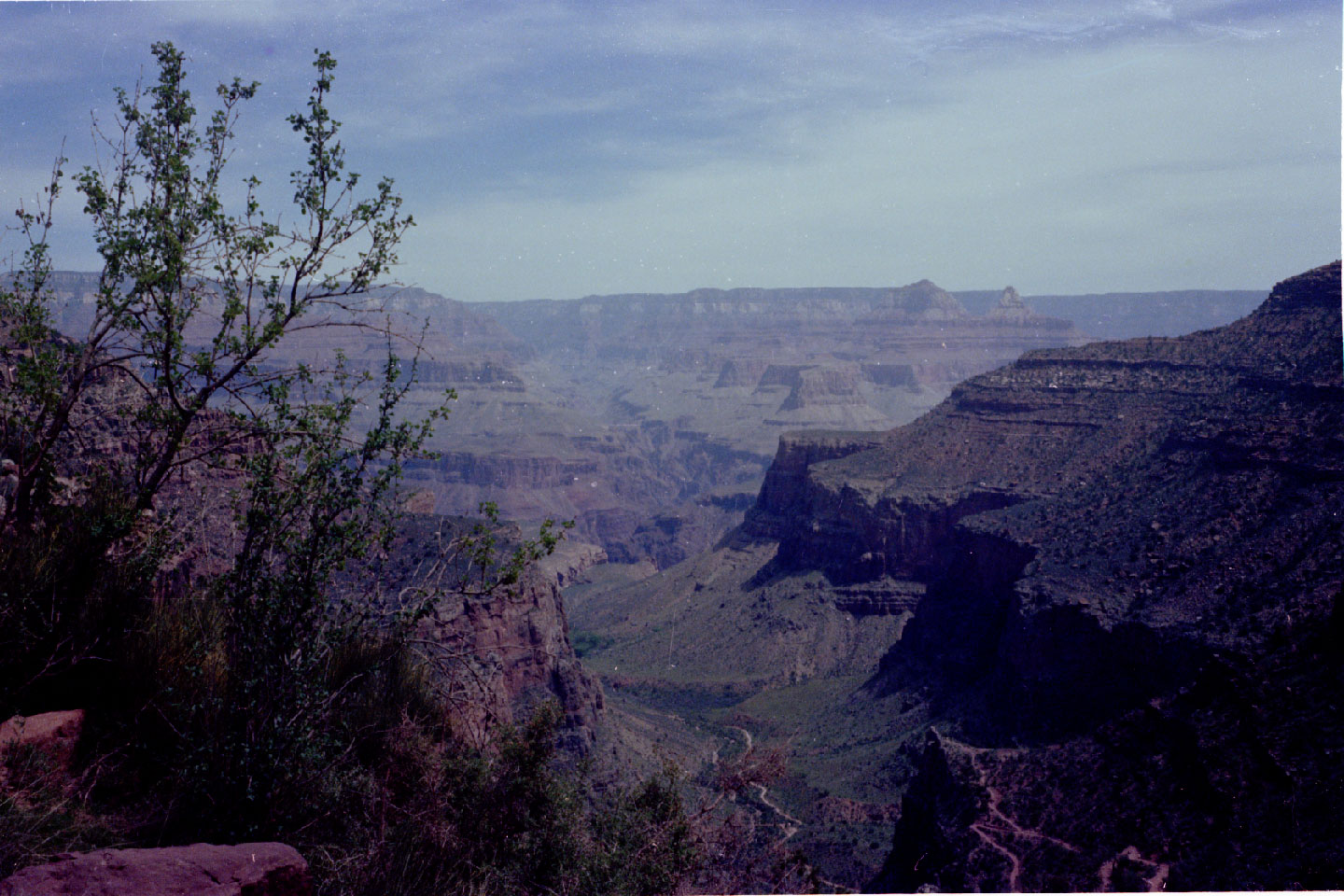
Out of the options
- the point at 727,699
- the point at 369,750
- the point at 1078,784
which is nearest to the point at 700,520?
the point at 727,699

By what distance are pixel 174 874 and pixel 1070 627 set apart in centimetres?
3538

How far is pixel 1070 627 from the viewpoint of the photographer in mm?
37594

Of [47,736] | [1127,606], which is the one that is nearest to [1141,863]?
[1127,606]

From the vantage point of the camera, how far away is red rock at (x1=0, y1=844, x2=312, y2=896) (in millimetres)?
8477

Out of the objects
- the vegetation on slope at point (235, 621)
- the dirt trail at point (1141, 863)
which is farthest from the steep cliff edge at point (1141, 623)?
the vegetation on slope at point (235, 621)

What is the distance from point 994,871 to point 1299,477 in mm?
25328

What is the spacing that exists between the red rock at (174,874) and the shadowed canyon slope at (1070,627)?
1721cm

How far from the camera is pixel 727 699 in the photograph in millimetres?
64188

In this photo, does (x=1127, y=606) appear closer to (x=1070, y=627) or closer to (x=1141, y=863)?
(x=1070, y=627)

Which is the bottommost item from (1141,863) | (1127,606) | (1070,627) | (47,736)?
(1141,863)

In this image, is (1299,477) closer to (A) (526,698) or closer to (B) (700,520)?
(A) (526,698)

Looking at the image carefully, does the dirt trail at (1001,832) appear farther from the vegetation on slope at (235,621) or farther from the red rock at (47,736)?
the red rock at (47,736)

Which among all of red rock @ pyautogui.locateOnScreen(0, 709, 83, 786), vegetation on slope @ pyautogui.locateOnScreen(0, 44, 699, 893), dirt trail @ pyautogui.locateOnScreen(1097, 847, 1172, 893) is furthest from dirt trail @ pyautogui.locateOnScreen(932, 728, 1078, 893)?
red rock @ pyautogui.locateOnScreen(0, 709, 83, 786)

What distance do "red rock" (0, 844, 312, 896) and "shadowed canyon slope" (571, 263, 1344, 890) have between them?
1721cm
